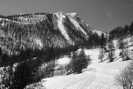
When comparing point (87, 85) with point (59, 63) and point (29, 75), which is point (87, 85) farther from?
point (59, 63)

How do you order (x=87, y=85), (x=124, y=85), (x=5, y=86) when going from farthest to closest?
(x=5, y=86) < (x=87, y=85) < (x=124, y=85)

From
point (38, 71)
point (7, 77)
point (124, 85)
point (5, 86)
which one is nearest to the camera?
point (124, 85)

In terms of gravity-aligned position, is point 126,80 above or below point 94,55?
below

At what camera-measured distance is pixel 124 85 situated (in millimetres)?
58250

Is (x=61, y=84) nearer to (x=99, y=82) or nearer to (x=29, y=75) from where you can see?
(x=99, y=82)

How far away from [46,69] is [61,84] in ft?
182

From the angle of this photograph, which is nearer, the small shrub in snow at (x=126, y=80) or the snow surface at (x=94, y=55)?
the small shrub in snow at (x=126, y=80)

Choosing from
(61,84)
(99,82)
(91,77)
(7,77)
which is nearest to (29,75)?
(7,77)

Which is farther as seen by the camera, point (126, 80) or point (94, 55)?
point (94, 55)

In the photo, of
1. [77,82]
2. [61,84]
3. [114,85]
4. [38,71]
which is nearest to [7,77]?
[38,71]

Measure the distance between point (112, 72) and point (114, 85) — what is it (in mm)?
16810

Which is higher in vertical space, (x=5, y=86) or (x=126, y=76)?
(x=126, y=76)

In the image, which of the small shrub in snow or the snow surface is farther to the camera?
the snow surface

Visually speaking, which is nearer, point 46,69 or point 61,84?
point 61,84
